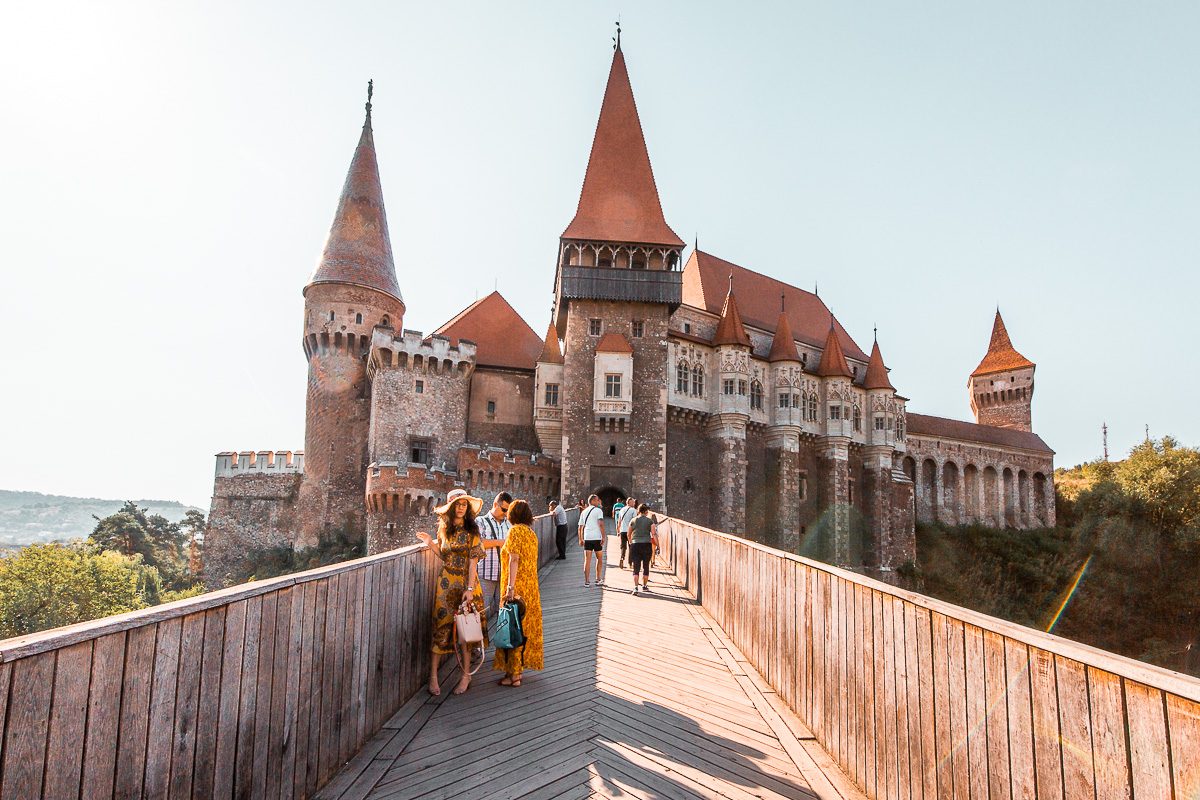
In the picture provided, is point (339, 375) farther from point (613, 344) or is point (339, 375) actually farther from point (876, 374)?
A: point (876, 374)

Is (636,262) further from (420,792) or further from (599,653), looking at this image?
(420,792)

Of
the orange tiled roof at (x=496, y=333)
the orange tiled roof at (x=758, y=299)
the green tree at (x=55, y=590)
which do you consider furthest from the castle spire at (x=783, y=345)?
the green tree at (x=55, y=590)

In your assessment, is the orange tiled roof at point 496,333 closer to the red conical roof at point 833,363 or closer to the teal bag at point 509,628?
the red conical roof at point 833,363

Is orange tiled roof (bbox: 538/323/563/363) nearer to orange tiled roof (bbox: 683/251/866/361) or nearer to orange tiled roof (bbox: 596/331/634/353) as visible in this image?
orange tiled roof (bbox: 596/331/634/353)

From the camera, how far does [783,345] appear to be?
3312 cm

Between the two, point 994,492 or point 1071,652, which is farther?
point 994,492

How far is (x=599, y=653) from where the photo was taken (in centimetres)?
656

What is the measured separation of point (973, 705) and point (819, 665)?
1883mm

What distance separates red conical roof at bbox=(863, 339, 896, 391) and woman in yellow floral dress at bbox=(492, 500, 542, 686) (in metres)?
34.6

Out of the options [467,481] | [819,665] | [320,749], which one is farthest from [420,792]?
[467,481]

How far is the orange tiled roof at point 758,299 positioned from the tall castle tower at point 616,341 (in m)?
6.20

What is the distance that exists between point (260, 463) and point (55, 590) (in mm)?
9736

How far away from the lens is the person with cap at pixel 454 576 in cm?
546

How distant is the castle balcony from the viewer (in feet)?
89.6
